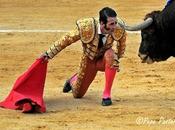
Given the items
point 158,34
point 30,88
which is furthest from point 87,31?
point 30,88

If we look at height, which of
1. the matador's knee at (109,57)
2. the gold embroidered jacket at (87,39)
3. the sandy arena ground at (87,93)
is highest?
the gold embroidered jacket at (87,39)

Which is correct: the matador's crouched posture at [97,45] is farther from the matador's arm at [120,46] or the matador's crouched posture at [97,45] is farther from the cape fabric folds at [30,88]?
the cape fabric folds at [30,88]

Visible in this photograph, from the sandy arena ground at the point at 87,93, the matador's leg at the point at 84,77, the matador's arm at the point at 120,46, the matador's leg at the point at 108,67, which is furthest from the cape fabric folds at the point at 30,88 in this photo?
the matador's arm at the point at 120,46

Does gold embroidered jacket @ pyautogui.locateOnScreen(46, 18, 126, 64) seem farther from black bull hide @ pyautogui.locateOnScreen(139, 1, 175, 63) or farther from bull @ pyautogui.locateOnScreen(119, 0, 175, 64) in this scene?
black bull hide @ pyautogui.locateOnScreen(139, 1, 175, 63)

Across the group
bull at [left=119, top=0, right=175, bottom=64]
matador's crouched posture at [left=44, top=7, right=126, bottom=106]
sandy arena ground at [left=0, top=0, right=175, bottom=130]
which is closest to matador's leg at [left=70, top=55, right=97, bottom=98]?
matador's crouched posture at [left=44, top=7, right=126, bottom=106]

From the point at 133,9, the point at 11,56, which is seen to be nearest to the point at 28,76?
the point at 11,56

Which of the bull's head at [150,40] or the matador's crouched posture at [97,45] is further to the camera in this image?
the matador's crouched posture at [97,45]

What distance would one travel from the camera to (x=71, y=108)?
682 cm

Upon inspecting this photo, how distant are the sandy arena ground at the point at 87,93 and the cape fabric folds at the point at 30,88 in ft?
0.40

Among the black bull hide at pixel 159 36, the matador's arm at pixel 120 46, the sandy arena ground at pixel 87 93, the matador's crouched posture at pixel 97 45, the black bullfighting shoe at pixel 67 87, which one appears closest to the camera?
the sandy arena ground at pixel 87 93

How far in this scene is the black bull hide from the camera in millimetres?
6413

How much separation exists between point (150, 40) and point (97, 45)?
53 centimetres

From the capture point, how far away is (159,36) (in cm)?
655

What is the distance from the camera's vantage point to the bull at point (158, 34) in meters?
6.42
